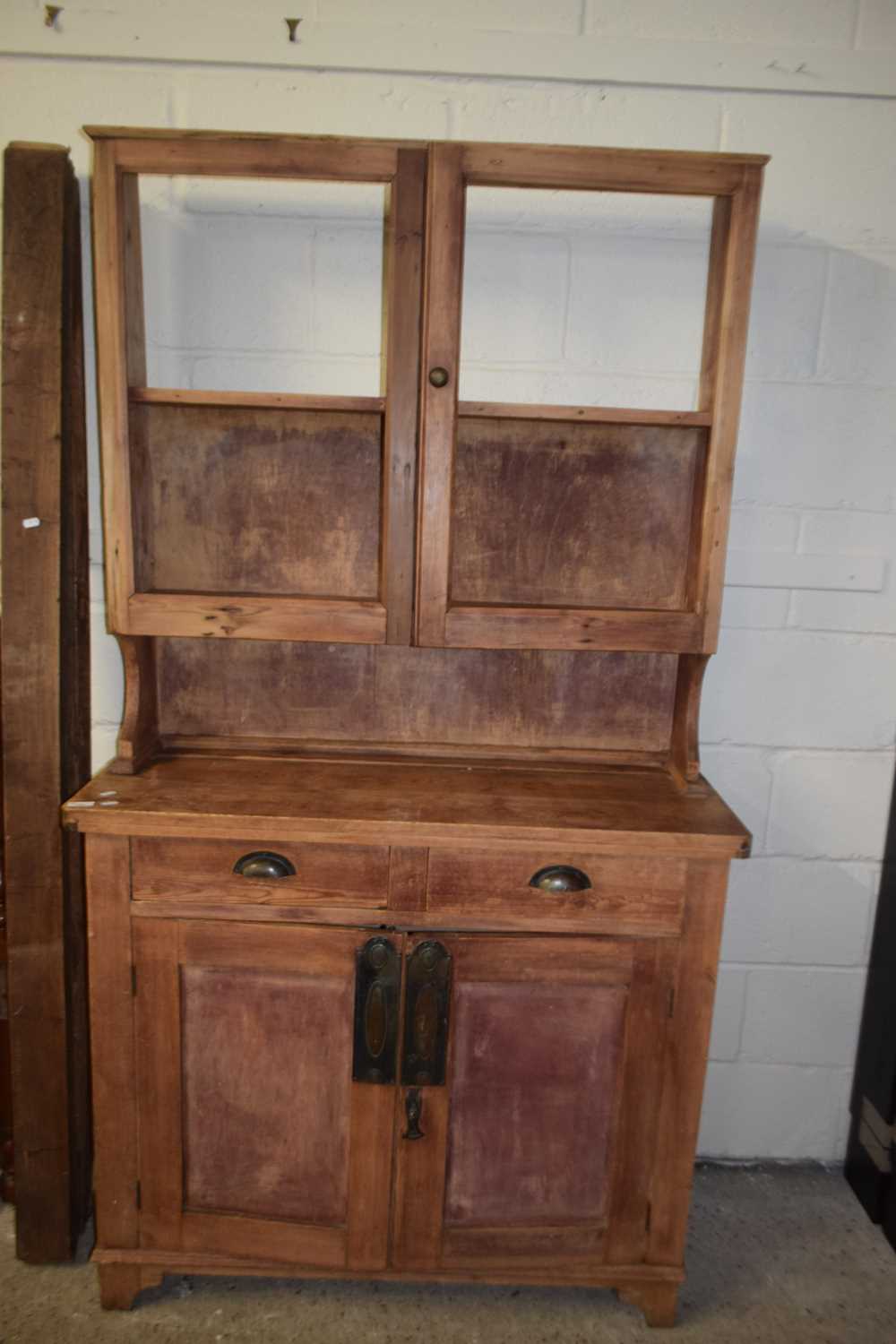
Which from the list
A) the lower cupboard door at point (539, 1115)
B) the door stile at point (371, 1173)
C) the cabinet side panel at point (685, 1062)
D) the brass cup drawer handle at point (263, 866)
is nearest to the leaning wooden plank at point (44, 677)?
the brass cup drawer handle at point (263, 866)

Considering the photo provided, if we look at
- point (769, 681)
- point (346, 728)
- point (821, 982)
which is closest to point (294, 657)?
point (346, 728)

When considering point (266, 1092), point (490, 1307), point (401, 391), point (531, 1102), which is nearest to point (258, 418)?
point (401, 391)

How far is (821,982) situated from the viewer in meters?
2.06

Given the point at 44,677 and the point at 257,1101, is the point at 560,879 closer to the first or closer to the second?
the point at 257,1101

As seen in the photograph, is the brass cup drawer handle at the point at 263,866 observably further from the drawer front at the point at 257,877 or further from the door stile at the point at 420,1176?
the door stile at the point at 420,1176

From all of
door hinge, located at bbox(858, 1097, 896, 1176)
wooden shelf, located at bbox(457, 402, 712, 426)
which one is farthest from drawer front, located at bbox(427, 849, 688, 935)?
door hinge, located at bbox(858, 1097, 896, 1176)

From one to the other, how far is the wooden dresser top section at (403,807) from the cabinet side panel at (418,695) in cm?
12

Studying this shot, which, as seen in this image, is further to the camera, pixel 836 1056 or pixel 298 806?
pixel 836 1056

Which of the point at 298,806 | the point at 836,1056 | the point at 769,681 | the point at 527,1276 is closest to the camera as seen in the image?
the point at 298,806

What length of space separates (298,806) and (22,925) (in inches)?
25.1

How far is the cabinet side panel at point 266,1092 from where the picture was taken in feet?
5.13

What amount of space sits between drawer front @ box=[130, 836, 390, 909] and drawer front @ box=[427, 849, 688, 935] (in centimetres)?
11

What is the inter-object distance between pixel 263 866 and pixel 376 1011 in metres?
0.32

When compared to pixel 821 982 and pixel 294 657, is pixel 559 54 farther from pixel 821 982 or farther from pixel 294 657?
pixel 821 982
